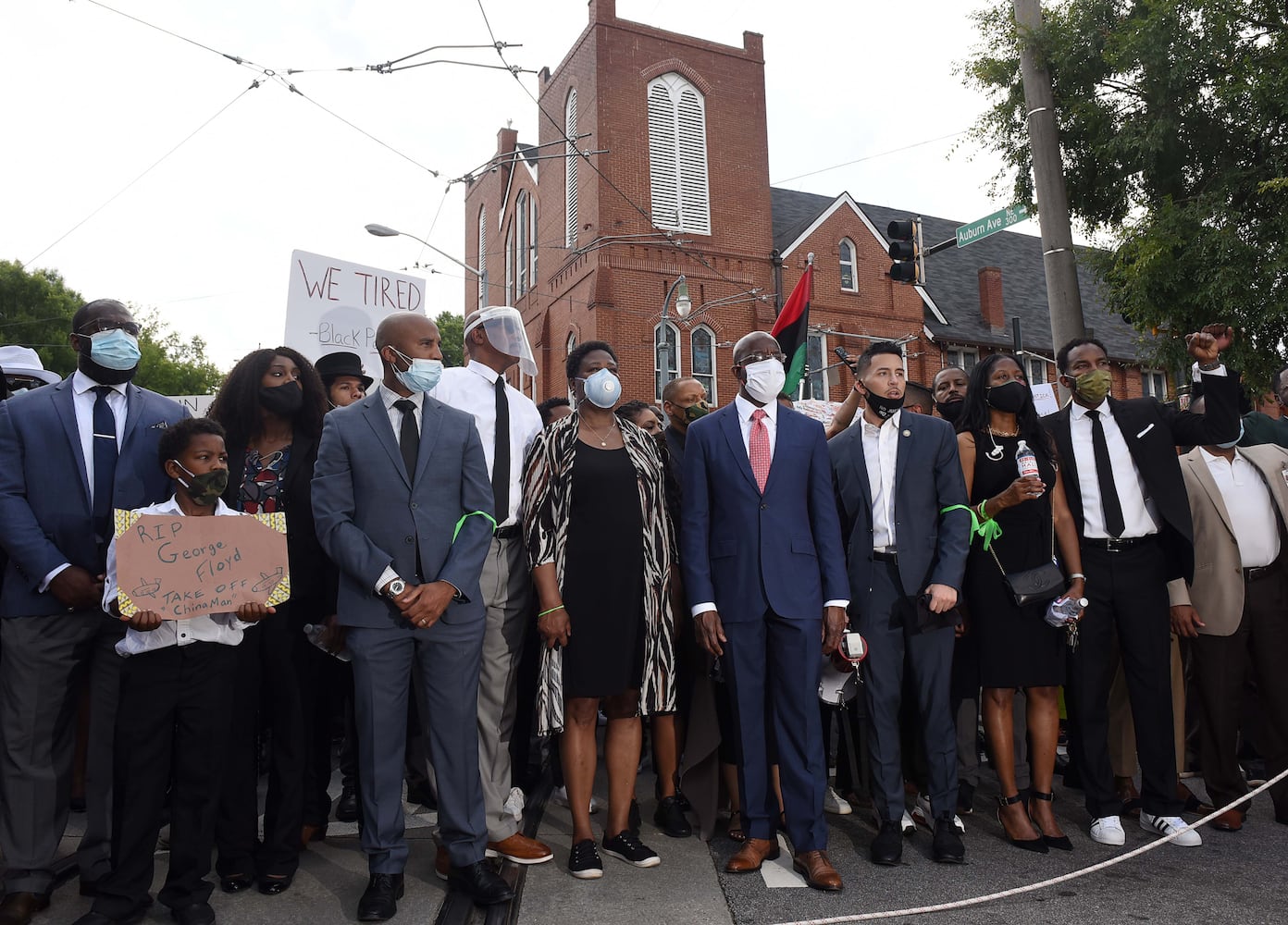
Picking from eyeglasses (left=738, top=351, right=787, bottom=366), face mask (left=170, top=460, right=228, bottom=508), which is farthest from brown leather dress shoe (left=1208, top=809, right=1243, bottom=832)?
face mask (left=170, top=460, right=228, bottom=508)

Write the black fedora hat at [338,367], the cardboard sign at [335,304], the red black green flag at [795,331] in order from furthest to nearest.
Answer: the cardboard sign at [335,304], the red black green flag at [795,331], the black fedora hat at [338,367]

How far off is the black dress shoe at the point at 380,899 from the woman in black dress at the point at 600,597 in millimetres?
857

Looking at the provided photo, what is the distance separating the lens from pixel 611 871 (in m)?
4.23

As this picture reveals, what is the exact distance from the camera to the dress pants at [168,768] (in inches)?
143

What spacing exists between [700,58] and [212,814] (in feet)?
92.7

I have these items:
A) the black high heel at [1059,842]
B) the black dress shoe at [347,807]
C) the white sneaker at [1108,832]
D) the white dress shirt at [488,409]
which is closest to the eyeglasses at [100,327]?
the white dress shirt at [488,409]

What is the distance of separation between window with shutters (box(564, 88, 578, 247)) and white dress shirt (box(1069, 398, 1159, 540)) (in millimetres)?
24011

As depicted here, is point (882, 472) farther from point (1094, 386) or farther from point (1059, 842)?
point (1059, 842)

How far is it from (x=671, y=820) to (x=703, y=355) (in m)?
23.5

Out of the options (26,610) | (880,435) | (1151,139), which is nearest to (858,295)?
(1151,139)

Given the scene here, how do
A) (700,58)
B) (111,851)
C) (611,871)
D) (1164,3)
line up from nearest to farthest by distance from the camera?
1. (111,851)
2. (611,871)
3. (1164,3)
4. (700,58)

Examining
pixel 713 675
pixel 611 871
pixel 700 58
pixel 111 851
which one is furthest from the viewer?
pixel 700 58

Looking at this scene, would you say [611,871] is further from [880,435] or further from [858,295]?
[858,295]

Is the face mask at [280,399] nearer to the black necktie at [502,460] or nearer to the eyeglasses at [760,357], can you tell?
the black necktie at [502,460]
